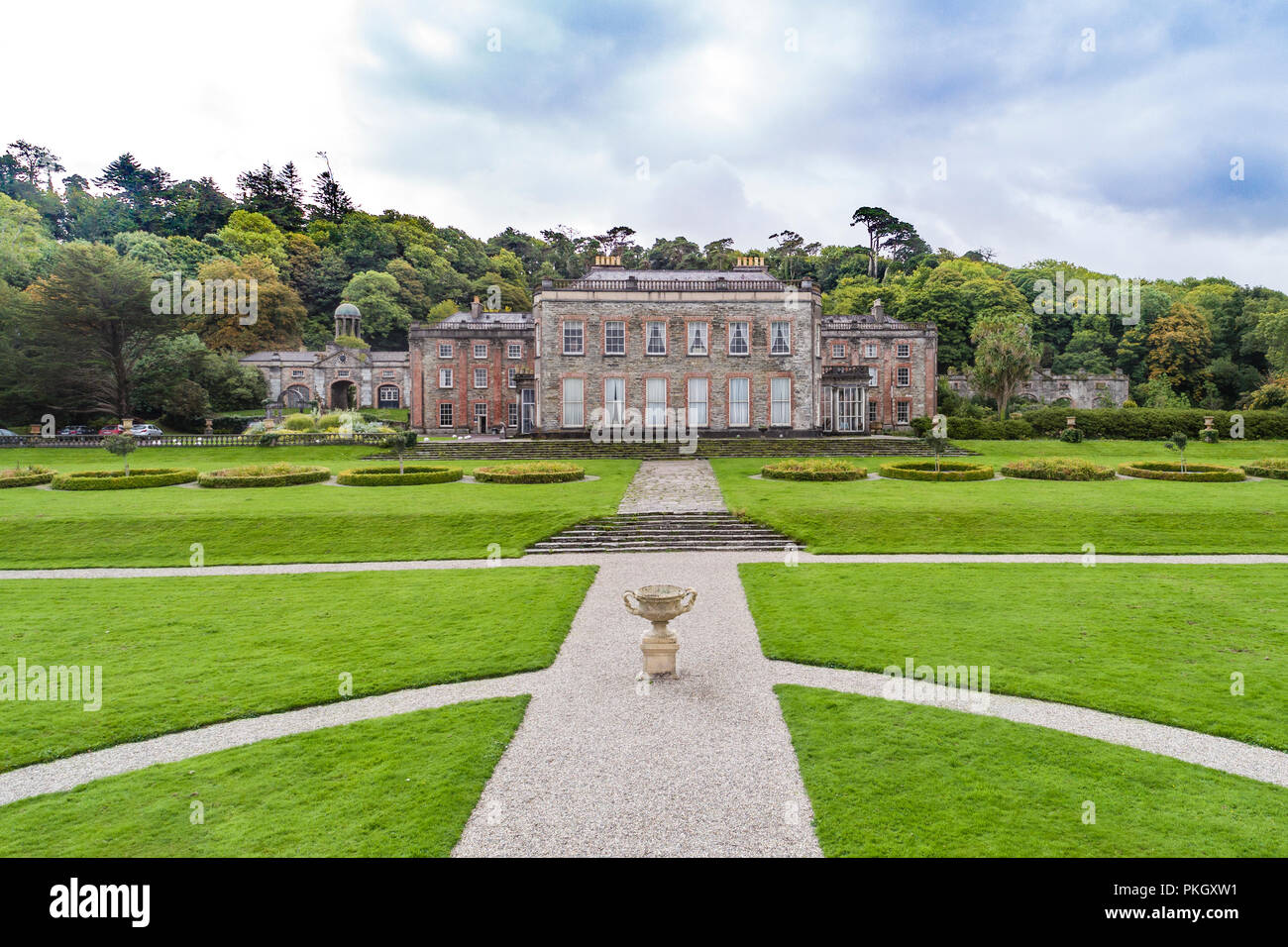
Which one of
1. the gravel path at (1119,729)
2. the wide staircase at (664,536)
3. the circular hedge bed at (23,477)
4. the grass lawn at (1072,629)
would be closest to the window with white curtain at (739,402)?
the wide staircase at (664,536)

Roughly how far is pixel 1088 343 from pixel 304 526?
268ft

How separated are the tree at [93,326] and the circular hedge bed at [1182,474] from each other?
206 ft

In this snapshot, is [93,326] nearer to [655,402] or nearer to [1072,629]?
[655,402]

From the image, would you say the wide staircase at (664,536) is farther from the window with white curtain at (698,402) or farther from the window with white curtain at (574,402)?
the window with white curtain at (574,402)

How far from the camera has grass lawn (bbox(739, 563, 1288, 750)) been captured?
9234 millimetres

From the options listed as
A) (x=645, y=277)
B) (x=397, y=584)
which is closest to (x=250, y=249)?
(x=645, y=277)

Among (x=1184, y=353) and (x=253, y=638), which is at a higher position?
(x=1184, y=353)

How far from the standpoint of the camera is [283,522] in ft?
70.3

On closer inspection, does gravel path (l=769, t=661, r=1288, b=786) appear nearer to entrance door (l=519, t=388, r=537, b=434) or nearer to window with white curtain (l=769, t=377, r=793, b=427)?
window with white curtain (l=769, t=377, r=793, b=427)

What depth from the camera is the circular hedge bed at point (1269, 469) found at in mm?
29562

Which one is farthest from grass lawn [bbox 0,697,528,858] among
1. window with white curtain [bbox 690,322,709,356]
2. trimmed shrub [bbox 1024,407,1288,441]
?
trimmed shrub [bbox 1024,407,1288,441]

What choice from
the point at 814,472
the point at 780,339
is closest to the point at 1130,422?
the point at 780,339

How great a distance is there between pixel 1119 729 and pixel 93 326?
63.3 metres
